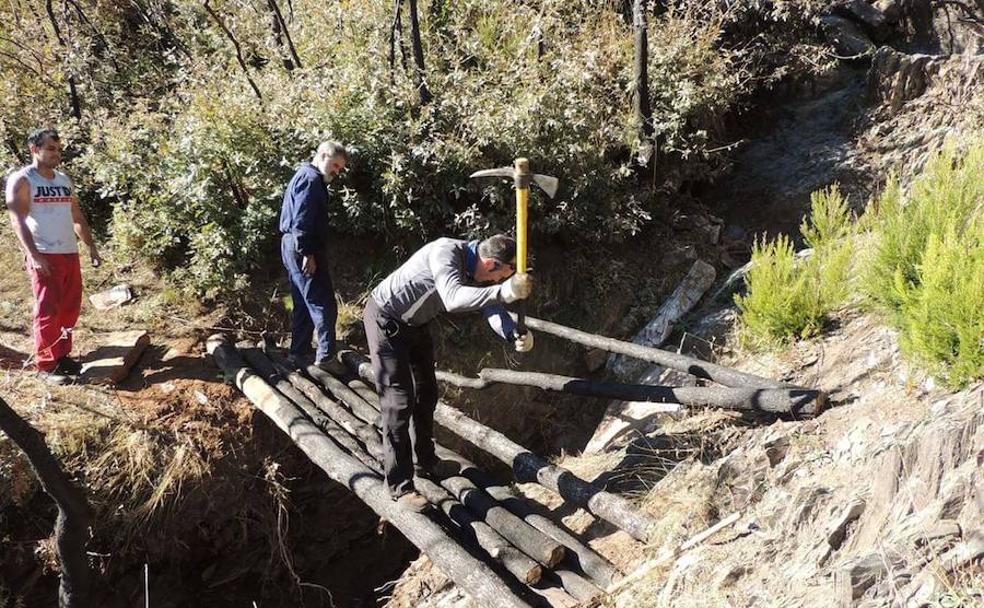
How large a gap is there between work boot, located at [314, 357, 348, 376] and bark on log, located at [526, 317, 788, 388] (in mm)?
1745

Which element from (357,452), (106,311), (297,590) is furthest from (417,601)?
(106,311)

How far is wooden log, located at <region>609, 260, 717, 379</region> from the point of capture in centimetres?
620

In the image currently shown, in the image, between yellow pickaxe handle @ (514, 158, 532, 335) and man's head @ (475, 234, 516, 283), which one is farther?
man's head @ (475, 234, 516, 283)

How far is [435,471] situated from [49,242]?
3542 millimetres

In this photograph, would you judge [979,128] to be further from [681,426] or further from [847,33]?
[681,426]

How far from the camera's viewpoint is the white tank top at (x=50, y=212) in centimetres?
484

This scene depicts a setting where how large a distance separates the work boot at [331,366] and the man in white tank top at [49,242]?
199 centimetres

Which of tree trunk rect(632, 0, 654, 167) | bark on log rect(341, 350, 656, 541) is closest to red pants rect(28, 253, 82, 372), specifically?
bark on log rect(341, 350, 656, 541)

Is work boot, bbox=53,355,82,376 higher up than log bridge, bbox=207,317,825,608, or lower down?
higher up

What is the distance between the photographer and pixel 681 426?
4.54 meters

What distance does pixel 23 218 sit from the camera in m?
4.82

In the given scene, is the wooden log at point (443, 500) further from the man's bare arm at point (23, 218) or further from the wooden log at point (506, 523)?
the man's bare arm at point (23, 218)

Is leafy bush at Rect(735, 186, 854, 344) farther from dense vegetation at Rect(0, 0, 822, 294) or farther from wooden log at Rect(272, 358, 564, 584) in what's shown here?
wooden log at Rect(272, 358, 564, 584)

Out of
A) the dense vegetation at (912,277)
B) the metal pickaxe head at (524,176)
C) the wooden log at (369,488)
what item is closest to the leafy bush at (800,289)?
the dense vegetation at (912,277)
